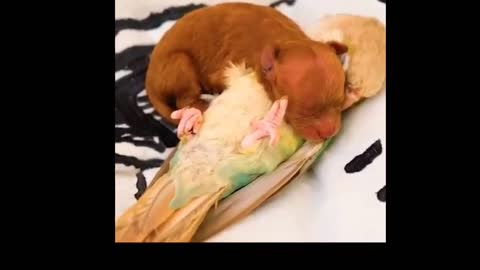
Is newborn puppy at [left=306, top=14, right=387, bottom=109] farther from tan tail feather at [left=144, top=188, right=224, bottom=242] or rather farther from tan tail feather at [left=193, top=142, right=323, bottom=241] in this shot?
tan tail feather at [left=144, top=188, right=224, bottom=242]

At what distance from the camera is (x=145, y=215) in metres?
0.83

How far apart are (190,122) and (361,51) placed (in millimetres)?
232

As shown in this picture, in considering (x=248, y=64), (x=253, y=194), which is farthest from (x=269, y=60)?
(x=253, y=194)

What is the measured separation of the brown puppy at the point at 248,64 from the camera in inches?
32.5

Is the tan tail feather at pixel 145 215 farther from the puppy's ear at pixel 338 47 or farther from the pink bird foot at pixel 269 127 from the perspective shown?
the puppy's ear at pixel 338 47

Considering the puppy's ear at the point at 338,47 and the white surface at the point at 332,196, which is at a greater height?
the puppy's ear at the point at 338,47

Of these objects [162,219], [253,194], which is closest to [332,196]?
[253,194]

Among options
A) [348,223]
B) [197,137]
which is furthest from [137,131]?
[348,223]

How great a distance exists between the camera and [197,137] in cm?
86

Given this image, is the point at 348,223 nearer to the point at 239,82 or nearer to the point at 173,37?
the point at 239,82

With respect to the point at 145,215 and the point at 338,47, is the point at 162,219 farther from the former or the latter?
the point at 338,47

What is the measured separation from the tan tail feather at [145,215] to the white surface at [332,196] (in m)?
0.02

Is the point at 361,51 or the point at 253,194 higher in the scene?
the point at 361,51

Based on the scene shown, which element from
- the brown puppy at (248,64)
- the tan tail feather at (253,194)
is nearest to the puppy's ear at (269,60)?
the brown puppy at (248,64)
